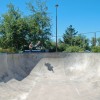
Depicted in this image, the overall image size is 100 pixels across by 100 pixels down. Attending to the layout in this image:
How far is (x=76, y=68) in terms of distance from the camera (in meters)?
19.4

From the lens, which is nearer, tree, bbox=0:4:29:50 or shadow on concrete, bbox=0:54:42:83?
shadow on concrete, bbox=0:54:42:83

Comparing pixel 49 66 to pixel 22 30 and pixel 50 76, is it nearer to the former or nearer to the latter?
pixel 50 76

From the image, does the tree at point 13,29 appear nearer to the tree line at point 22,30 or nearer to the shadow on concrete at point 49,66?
the tree line at point 22,30

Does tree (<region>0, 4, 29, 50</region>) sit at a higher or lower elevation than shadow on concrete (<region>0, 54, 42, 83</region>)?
higher

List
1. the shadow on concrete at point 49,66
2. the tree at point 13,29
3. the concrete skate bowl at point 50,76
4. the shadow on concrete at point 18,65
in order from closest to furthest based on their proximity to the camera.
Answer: the concrete skate bowl at point 50,76
the shadow on concrete at point 18,65
the shadow on concrete at point 49,66
the tree at point 13,29

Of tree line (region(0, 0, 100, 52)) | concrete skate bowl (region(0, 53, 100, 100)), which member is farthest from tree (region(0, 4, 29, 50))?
concrete skate bowl (region(0, 53, 100, 100))

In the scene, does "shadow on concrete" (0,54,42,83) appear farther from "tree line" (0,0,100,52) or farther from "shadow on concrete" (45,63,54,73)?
"tree line" (0,0,100,52)

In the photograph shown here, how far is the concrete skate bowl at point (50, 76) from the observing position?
11.8 meters

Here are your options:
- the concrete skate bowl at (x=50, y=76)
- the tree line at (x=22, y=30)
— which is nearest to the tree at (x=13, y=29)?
the tree line at (x=22, y=30)

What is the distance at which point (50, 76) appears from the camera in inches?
717

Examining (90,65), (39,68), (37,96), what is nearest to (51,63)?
(39,68)

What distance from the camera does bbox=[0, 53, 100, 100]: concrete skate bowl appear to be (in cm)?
1181

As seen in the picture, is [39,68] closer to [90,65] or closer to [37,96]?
[90,65]

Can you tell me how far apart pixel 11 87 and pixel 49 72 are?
21.4ft
